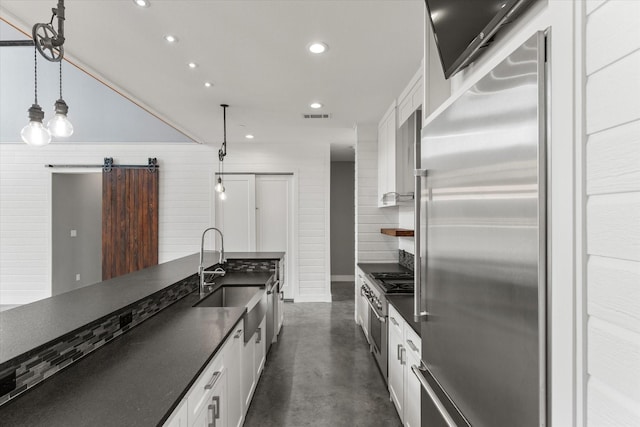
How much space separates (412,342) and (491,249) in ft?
3.93

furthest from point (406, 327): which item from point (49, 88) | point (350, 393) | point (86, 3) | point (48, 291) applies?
point (48, 291)

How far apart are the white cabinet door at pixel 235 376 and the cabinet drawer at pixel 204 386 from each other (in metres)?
0.16

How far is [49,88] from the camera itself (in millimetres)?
4457

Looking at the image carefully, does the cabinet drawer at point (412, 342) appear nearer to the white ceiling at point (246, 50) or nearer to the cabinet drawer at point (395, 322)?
the cabinet drawer at point (395, 322)

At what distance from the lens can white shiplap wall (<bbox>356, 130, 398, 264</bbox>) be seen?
4.65m

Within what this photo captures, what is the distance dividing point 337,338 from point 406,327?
229 cm

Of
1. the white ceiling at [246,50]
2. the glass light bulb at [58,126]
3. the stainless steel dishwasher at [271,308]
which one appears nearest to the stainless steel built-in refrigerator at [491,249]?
the white ceiling at [246,50]

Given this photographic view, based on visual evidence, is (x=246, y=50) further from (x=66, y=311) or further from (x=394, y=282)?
(x=394, y=282)

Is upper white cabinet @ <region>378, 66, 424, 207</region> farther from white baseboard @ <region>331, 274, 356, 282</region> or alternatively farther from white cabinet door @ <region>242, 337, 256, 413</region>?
white baseboard @ <region>331, 274, 356, 282</region>

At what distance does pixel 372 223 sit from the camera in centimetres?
468

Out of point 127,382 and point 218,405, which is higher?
point 127,382
